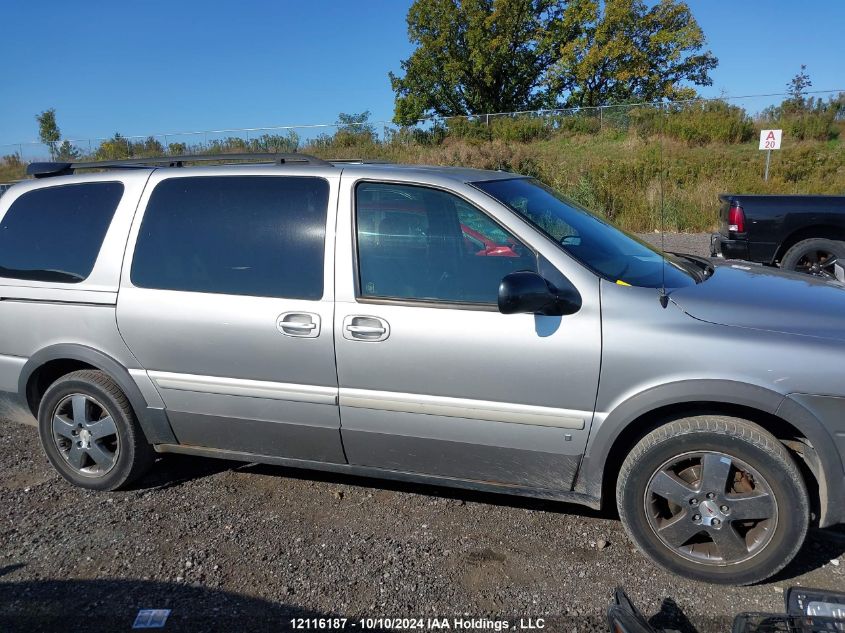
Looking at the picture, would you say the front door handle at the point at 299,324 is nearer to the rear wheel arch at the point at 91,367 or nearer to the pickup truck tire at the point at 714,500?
the rear wheel arch at the point at 91,367

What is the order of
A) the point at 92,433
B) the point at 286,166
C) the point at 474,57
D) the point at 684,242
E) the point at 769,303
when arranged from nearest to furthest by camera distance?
1. the point at 769,303
2. the point at 286,166
3. the point at 92,433
4. the point at 684,242
5. the point at 474,57

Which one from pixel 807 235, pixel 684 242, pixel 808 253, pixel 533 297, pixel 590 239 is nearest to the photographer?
pixel 533 297

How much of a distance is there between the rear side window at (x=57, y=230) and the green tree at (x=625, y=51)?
4302 centimetres

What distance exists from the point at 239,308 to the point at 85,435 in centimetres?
135

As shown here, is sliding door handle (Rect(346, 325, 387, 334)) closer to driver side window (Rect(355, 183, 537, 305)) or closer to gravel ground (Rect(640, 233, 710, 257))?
driver side window (Rect(355, 183, 537, 305))

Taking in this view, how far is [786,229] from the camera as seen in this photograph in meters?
8.23

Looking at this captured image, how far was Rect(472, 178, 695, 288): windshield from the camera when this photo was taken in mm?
3199

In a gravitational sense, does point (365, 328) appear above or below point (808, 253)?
above

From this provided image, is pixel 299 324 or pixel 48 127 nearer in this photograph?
pixel 299 324

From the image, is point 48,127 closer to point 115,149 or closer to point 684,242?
point 115,149

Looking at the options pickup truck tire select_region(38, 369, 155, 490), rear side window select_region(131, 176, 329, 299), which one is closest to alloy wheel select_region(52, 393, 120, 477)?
pickup truck tire select_region(38, 369, 155, 490)

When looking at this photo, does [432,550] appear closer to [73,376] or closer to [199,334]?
[199,334]

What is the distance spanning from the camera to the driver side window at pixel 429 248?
3143 mm

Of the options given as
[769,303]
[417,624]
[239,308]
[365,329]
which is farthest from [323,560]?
[769,303]
